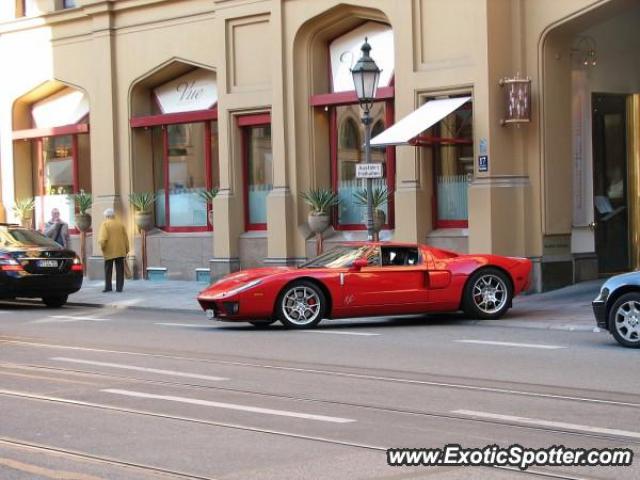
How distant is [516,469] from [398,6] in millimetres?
16210

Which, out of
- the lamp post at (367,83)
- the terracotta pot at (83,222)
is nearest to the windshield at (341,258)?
the lamp post at (367,83)

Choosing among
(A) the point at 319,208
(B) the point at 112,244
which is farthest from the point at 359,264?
(B) the point at 112,244

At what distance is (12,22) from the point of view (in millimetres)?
30719

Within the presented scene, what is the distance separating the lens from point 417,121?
69.3 feet

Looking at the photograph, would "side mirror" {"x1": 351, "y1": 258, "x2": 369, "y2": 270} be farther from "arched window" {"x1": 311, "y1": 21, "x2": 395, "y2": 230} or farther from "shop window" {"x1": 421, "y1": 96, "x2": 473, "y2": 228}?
"arched window" {"x1": 311, "y1": 21, "x2": 395, "y2": 230}

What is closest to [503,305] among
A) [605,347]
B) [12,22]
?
[605,347]

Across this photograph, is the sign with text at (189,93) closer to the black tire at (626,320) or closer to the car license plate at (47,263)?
the car license plate at (47,263)

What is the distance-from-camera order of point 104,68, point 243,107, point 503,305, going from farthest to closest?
1. point 104,68
2. point 243,107
3. point 503,305

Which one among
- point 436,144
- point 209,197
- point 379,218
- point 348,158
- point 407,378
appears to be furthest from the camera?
point 209,197

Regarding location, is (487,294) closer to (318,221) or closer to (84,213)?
(318,221)

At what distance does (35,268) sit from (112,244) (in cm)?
332

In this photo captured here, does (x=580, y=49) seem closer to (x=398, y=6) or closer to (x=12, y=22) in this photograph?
(x=398, y=6)

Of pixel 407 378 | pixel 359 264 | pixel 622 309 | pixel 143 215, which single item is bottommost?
pixel 407 378

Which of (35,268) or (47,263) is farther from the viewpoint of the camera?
(47,263)
